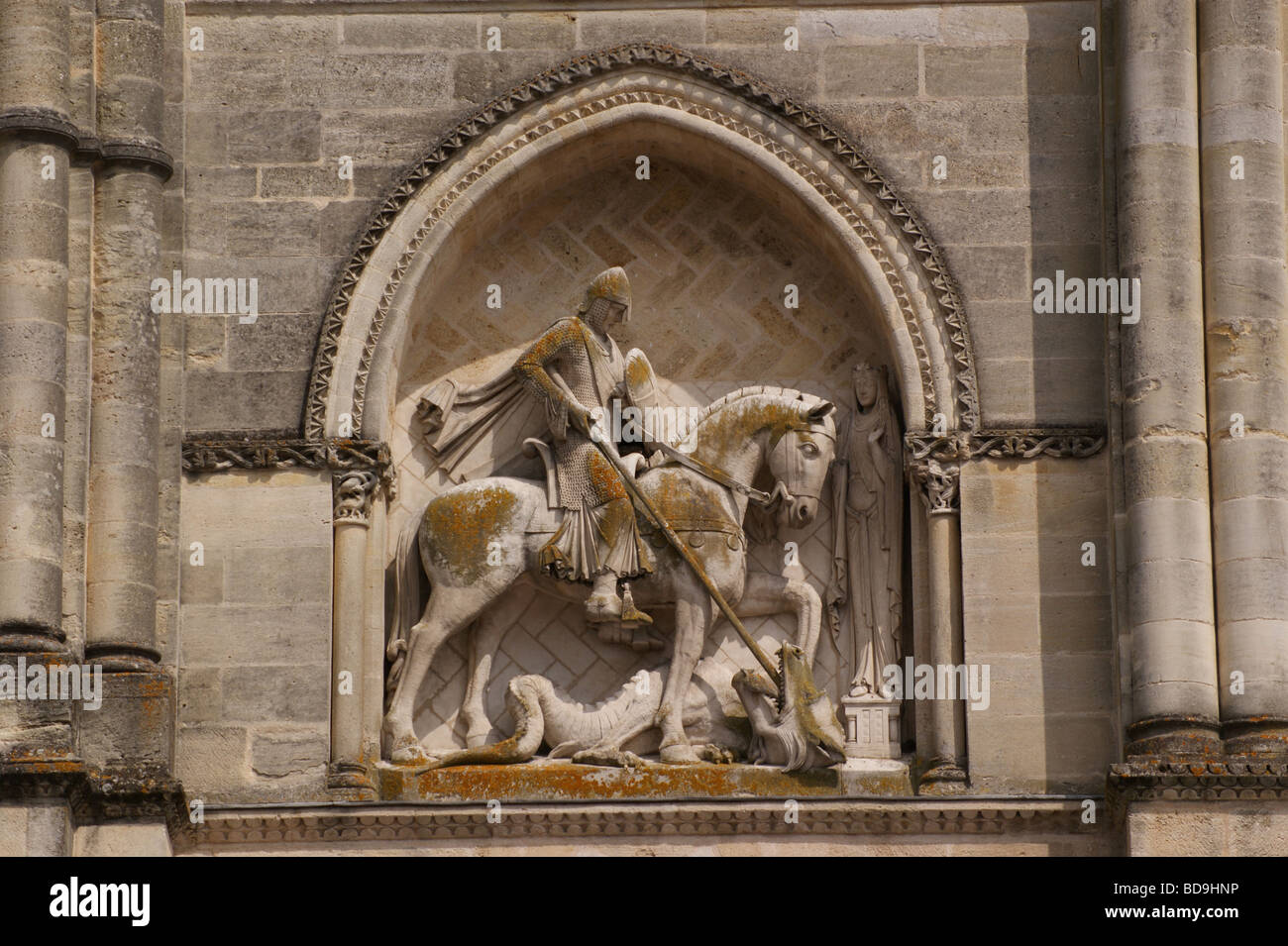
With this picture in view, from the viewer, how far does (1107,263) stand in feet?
57.8

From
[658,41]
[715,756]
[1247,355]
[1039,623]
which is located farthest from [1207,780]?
[658,41]

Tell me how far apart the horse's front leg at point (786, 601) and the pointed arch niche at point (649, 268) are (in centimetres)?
57

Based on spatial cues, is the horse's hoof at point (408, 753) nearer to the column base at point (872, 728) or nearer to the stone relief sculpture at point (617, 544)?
the stone relief sculpture at point (617, 544)

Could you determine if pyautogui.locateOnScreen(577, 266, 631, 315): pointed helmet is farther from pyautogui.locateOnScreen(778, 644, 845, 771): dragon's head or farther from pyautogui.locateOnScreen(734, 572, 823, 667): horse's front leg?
pyautogui.locateOnScreen(778, 644, 845, 771): dragon's head

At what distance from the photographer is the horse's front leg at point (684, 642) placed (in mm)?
17453

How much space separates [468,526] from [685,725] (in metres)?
1.58

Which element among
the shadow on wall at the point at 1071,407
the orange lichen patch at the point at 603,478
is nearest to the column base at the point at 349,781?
the orange lichen patch at the point at 603,478

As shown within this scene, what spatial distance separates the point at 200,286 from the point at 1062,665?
5.09m

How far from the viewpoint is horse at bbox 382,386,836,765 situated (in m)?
17.6

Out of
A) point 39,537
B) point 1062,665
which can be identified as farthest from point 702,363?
point 39,537

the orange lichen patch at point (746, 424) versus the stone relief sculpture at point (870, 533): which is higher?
the orange lichen patch at point (746, 424)

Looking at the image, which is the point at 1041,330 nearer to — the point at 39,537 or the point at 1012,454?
the point at 1012,454

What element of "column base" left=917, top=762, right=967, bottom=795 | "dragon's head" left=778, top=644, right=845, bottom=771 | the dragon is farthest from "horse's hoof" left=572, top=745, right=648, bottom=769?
"column base" left=917, top=762, right=967, bottom=795

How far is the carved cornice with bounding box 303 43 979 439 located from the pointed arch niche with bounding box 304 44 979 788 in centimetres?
1
